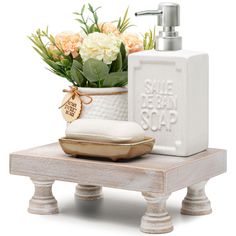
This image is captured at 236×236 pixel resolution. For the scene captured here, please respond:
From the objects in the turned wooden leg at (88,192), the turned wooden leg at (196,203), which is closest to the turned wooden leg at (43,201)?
the turned wooden leg at (88,192)

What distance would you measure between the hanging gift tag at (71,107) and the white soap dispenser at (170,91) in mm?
109

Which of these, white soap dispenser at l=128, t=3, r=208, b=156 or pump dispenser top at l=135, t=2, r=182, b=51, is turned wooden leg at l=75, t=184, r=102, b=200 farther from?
pump dispenser top at l=135, t=2, r=182, b=51

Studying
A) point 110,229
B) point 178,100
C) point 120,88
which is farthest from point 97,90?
point 110,229

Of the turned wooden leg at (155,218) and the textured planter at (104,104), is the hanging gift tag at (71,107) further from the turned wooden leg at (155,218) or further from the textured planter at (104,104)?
the turned wooden leg at (155,218)

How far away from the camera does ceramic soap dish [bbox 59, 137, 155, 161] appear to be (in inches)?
65.5

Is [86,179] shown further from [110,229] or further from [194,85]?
[194,85]

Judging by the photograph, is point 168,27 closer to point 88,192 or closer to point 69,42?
point 69,42

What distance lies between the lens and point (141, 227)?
1.67m

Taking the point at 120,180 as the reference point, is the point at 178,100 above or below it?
above

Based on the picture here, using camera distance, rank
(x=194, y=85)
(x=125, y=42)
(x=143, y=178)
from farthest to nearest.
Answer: (x=125, y=42), (x=194, y=85), (x=143, y=178)

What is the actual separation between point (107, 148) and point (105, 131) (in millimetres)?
33

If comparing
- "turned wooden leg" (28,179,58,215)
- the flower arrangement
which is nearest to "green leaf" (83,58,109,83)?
the flower arrangement

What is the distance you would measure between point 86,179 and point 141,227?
0.44ft

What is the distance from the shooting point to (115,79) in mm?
1814
